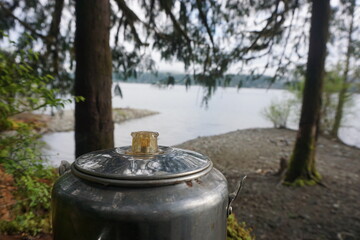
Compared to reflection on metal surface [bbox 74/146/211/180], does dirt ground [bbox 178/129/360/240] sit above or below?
below

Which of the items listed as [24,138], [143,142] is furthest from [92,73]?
[143,142]

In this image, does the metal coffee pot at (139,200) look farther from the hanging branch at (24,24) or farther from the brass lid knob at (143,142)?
the hanging branch at (24,24)

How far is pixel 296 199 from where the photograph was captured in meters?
4.38

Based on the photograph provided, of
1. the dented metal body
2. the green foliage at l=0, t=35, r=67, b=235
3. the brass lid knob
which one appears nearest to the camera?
the dented metal body

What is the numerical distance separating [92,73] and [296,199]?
13.1 feet

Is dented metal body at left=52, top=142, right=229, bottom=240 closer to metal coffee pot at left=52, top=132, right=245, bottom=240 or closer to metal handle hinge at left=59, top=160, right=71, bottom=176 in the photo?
metal coffee pot at left=52, top=132, right=245, bottom=240

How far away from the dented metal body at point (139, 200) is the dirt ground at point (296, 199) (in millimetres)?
1464

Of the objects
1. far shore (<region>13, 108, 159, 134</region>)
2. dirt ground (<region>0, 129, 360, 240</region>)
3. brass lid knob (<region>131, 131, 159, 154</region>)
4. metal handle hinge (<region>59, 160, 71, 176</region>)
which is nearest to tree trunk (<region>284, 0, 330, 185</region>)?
dirt ground (<region>0, 129, 360, 240</region>)

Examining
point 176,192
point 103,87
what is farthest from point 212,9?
point 176,192

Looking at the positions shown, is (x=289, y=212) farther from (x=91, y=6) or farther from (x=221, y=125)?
(x=221, y=125)

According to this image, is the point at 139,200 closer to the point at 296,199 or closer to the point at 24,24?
the point at 24,24

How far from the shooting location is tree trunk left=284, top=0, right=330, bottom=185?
15.1ft

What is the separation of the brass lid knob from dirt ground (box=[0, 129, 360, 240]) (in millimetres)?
1575

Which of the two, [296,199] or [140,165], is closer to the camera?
[140,165]
